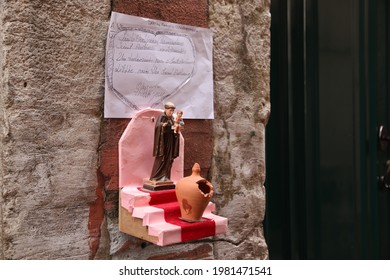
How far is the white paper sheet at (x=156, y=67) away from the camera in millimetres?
1361

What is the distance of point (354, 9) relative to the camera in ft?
7.03

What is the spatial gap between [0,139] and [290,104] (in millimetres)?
1252

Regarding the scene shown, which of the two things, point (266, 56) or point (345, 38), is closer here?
point (266, 56)

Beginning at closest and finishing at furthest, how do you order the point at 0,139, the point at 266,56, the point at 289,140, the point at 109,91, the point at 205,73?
the point at 0,139 < the point at 109,91 < the point at 205,73 < the point at 266,56 < the point at 289,140

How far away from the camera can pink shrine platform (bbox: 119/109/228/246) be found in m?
1.22

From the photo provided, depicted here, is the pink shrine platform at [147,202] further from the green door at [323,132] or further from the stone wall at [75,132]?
the green door at [323,132]

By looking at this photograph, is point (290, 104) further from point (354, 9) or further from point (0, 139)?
point (0, 139)

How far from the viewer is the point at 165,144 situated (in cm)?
136

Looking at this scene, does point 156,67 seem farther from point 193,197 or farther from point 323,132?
point 323,132

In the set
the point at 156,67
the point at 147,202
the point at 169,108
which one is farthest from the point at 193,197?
the point at 156,67

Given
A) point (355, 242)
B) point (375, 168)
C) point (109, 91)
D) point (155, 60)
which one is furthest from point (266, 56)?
point (355, 242)

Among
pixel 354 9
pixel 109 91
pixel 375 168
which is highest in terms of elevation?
pixel 354 9

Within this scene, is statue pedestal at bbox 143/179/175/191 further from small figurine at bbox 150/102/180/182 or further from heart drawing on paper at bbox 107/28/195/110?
heart drawing on paper at bbox 107/28/195/110

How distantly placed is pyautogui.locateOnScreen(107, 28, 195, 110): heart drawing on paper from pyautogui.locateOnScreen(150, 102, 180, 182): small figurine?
0.09 metres
